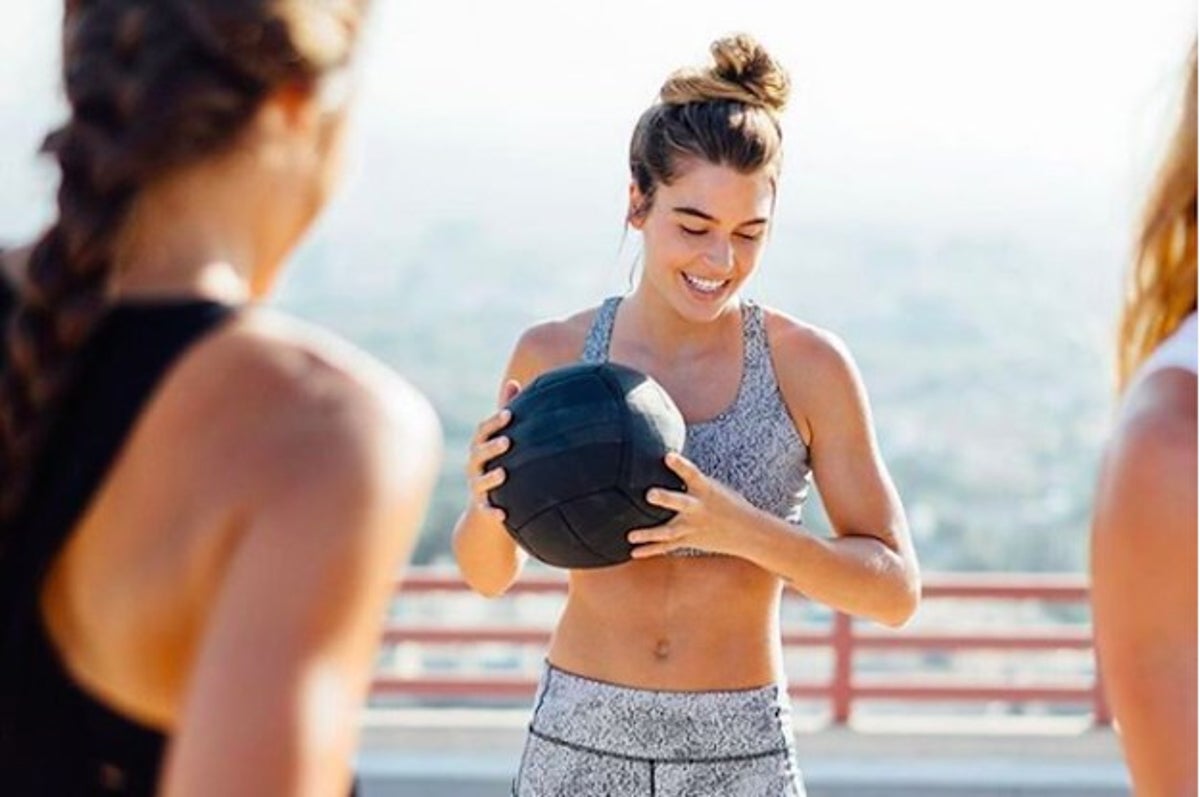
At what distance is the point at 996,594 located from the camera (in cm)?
822

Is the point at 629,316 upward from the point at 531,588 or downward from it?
upward

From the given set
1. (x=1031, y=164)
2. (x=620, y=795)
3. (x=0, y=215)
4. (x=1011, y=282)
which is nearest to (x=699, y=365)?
(x=620, y=795)

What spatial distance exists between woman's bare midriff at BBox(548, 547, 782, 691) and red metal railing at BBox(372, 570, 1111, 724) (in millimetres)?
4573

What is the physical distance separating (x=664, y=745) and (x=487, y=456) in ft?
1.49

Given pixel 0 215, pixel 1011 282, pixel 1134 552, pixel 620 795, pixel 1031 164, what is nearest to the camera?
pixel 1134 552

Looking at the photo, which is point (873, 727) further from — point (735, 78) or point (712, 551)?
point (712, 551)

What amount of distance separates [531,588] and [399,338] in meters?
41.2

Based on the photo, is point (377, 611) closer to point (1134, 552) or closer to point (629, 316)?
point (1134, 552)

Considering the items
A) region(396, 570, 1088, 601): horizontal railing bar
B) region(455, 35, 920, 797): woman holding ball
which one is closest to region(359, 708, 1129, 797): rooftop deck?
region(396, 570, 1088, 601): horizontal railing bar

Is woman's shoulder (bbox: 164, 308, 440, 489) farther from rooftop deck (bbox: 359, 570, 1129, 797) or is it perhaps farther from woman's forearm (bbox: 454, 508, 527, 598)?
rooftop deck (bbox: 359, 570, 1129, 797)

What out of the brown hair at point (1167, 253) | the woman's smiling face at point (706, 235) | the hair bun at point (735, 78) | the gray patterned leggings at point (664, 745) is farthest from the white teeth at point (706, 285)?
the brown hair at point (1167, 253)

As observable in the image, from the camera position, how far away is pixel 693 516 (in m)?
2.98

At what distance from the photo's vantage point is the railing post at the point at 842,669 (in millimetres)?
7930

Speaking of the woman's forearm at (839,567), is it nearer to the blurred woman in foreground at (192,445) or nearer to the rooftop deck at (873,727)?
the blurred woman in foreground at (192,445)
